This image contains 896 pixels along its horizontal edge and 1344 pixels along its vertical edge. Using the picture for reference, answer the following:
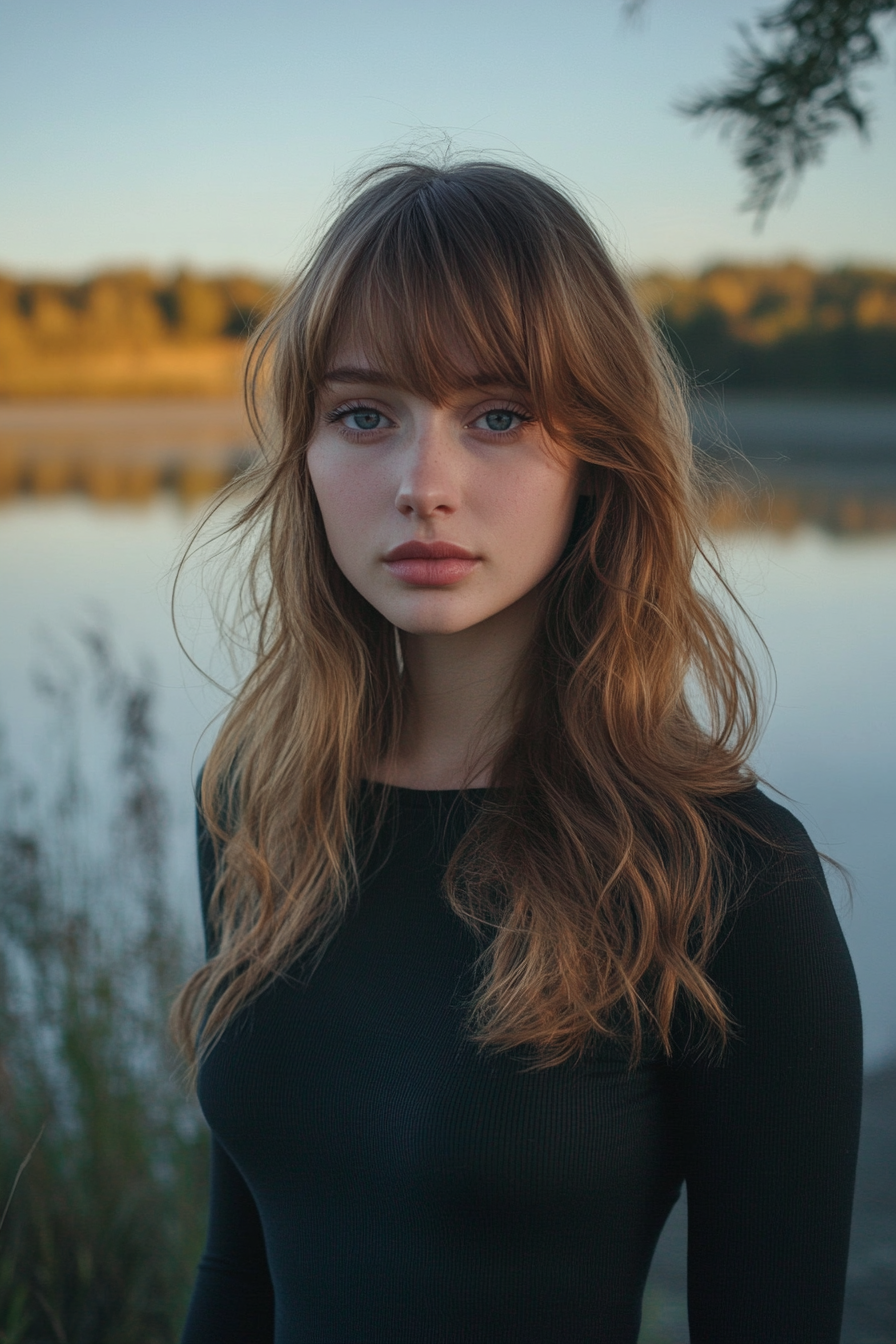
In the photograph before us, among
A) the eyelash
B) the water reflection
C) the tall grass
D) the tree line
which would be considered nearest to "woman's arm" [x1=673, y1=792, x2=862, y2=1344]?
the eyelash

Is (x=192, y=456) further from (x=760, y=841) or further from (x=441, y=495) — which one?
(x=760, y=841)

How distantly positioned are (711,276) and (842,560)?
143cm

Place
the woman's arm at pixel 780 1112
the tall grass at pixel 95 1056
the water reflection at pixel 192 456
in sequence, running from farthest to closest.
Answer: 1. the water reflection at pixel 192 456
2. the tall grass at pixel 95 1056
3. the woman's arm at pixel 780 1112

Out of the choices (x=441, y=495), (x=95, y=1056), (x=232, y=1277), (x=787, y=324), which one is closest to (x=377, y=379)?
(x=441, y=495)

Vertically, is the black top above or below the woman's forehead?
below

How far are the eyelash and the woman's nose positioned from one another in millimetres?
39

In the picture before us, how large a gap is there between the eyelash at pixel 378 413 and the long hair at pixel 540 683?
0.02m

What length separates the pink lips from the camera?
106cm

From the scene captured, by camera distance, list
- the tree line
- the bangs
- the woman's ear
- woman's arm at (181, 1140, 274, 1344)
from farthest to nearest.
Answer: the tree line, woman's arm at (181, 1140, 274, 1344), the woman's ear, the bangs

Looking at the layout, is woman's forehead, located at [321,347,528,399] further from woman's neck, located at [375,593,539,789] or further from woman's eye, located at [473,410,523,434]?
woman's neck, located at [375,593,539,789]

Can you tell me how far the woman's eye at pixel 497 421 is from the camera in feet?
3.51

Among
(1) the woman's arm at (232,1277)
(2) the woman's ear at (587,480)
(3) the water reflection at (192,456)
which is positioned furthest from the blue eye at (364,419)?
(3) the water reflection at (192,456)

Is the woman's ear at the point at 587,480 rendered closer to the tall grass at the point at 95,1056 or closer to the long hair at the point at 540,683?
the long hair at the point at 540,683

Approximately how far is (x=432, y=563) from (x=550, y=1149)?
54 cm
